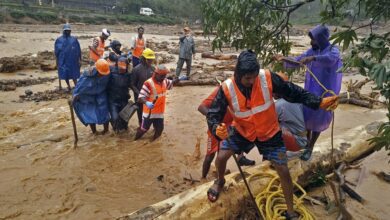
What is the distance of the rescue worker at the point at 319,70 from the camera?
432 centimetres

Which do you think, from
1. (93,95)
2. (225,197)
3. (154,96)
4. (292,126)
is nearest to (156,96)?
(154,96)

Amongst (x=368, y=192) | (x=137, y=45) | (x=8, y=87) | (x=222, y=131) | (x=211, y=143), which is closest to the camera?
(x=222, y=131)

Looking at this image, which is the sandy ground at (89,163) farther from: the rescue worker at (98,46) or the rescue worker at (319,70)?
the rescue worker at (98,46)

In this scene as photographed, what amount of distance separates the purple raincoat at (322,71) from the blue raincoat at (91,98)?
3.53 meters

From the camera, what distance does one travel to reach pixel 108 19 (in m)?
42.0

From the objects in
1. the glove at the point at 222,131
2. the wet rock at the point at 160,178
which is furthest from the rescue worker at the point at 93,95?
the glove at the point at 222,131

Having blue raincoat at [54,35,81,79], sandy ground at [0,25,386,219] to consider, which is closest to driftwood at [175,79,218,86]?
sandy ground at [0,25,386,219]

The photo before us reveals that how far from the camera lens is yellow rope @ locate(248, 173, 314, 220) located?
3.51 metres

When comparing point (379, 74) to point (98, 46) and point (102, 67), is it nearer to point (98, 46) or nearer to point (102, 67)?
point (102, 67)

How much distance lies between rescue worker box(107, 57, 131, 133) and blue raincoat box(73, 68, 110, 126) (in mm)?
92

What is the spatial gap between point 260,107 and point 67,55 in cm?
783

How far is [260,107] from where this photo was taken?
10.9 feet

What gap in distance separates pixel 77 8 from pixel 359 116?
41848 millimetres

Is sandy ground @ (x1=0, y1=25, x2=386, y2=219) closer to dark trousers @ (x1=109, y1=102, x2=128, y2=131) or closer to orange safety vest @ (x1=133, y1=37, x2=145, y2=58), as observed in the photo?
dark trousers @ (x1=109, y1=102, x2=128, y2=131)
